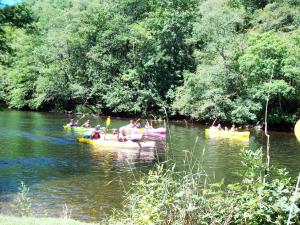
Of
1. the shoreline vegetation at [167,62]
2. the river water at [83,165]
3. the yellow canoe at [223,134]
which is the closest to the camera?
the river water at [83,165]

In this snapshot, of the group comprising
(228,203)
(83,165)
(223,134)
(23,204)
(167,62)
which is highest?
(167,62)

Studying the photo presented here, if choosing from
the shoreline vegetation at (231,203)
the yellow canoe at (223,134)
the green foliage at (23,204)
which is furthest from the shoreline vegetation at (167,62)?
the shoreline vegetation at (231,203)

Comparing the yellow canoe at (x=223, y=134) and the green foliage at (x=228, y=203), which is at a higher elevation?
the green foliage at (x=228, y=203)

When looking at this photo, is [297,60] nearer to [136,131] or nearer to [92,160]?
[136,131]

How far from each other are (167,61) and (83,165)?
1080 inches

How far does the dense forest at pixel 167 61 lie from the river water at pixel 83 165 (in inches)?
240

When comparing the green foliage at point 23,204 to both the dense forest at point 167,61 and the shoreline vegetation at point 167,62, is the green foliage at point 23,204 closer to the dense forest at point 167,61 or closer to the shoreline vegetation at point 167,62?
the shoreline vegetation at point 167,62

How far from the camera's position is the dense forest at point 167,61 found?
34562mm

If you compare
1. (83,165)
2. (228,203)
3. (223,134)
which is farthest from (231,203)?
(223,134)

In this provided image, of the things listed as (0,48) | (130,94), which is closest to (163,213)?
(0,48)

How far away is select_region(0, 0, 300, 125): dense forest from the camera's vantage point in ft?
113

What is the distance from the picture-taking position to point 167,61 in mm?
44344

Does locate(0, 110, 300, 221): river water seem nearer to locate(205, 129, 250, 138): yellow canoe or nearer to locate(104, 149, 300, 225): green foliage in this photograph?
locate(205, 129, 250, 138): yellow canoe

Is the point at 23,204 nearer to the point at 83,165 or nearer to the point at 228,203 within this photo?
the point at 228,203
